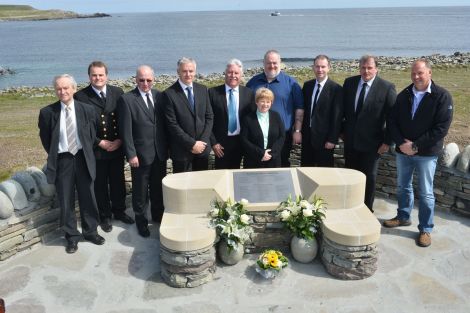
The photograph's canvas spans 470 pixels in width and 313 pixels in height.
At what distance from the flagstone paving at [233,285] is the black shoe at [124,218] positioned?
0.59 meters

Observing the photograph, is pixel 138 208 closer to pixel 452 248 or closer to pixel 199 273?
pixel 199 273

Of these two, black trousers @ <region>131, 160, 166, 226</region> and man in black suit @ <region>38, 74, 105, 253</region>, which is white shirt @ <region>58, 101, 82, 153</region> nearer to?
man in black suit @ <region>38, 74, 105, 253</region>

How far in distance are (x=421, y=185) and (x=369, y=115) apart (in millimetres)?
1117

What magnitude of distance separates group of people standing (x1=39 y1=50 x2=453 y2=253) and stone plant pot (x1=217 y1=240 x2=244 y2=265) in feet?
4.29

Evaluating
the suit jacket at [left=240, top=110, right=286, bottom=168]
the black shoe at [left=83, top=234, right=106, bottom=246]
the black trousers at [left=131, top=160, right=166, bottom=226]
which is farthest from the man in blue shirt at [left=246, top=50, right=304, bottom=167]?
the black shoe at [left=83, top=234, right=106, bottom=246]

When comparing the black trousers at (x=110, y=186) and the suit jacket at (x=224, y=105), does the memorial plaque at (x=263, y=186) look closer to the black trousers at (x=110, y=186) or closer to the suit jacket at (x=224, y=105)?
the suit jacket at (x=224, y=105)

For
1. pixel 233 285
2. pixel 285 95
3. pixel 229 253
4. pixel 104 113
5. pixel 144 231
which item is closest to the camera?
pixel 233 285

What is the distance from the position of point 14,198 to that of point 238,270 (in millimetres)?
2950

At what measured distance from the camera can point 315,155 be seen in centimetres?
660

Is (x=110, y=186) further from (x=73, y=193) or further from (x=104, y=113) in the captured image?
(x=104, y=113)

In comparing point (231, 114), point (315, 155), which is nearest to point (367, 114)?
point (315, 155)

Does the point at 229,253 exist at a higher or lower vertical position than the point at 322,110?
lower

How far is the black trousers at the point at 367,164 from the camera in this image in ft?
20.1

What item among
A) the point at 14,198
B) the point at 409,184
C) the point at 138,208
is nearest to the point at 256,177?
the point at 138,208
